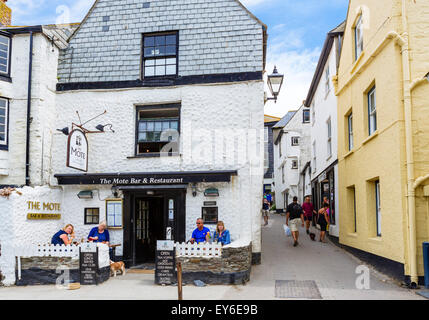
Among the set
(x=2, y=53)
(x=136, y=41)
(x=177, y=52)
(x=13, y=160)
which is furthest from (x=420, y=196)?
(x=2, y=53)

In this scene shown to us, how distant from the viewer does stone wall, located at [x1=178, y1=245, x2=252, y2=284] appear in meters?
9.68

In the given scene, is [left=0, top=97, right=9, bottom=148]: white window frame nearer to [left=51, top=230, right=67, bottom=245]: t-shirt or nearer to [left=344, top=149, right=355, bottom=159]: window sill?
[left=51, top=230, right=67, bottom=245]: t-shirt

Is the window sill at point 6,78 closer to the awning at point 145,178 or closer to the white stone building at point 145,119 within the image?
the white stone building at point 145,119

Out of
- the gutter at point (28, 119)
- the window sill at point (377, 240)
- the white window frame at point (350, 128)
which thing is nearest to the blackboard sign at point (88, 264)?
the gutter at point (28, 119)

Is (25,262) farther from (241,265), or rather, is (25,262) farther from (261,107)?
(261,107)

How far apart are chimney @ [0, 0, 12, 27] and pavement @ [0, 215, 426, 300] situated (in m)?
10.6

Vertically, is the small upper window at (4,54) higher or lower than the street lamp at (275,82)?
higher

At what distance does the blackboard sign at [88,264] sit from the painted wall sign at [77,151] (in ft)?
7.73

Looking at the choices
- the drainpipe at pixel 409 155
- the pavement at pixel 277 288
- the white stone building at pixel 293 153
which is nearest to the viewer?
the pavement at pixel 277 288

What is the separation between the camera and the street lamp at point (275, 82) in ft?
38.5

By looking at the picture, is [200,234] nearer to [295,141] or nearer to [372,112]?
[372,112]

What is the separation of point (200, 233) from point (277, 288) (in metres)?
2.62

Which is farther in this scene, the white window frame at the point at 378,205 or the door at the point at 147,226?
the door at the point at 147,226

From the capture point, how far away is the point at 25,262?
10344 mm
